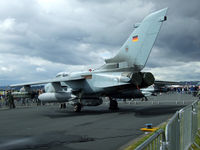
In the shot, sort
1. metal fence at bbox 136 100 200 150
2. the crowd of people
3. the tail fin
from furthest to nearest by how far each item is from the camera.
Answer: the crowd of people < the tail fin < metal fence at bbox 136 100 200 150

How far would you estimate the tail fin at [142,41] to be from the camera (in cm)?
1209

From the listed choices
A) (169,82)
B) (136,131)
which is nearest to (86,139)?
(136,131)

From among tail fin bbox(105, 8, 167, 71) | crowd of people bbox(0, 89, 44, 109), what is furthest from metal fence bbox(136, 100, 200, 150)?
crowd of people bbox(0, 89, 44, 109)

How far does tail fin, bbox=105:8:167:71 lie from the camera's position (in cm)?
1209

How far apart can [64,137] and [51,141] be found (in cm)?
65

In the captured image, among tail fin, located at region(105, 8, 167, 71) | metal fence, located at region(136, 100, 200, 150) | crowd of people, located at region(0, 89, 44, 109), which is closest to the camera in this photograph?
metal fence, located at region(136, 100, 200, 150)

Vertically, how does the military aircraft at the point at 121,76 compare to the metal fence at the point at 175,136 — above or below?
above

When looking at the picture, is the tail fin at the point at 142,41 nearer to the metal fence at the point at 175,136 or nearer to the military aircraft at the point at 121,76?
the military aircraft at the point at 121,76

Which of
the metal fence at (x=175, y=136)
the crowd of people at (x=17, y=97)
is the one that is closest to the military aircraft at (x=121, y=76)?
the crowd of people at (x=17, y=97)

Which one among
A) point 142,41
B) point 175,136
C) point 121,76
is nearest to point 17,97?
point 121,76

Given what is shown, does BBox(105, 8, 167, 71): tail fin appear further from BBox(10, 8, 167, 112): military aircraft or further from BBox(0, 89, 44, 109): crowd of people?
BBox(0, 89, 44, 109): crowd of people

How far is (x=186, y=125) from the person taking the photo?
5.20 metres

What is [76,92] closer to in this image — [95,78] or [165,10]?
[95,78]

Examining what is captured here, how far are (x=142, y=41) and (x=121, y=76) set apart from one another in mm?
2342
